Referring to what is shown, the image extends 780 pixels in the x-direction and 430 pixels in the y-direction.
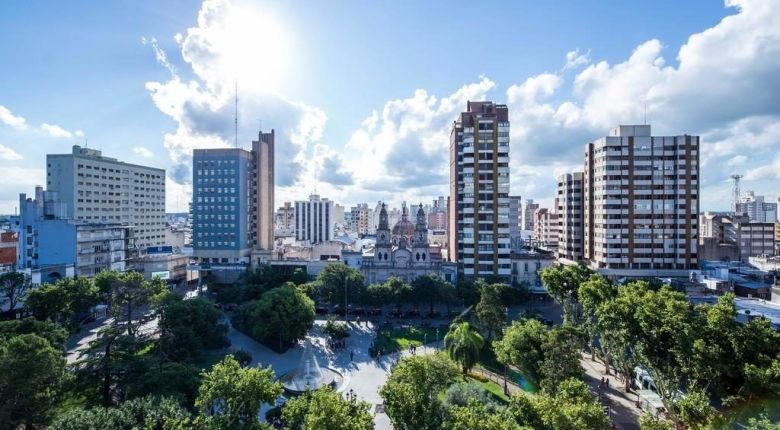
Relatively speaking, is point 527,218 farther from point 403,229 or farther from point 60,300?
point 60,300

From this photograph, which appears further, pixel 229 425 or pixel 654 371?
pixel 654 371

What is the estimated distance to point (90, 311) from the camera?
55.1m

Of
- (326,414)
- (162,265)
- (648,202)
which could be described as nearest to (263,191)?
(162,265)

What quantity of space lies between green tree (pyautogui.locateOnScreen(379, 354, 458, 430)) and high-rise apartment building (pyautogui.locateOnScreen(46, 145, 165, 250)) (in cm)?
6849

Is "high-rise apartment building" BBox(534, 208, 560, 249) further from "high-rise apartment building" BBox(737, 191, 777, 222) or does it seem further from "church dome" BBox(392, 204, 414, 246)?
"high-rise apartment building" BBox(737, 191, 777, 222)

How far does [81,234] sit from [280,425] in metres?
51.4

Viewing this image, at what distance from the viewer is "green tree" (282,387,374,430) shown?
18.2m

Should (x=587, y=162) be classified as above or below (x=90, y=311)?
above

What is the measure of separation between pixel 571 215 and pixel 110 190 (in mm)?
98680

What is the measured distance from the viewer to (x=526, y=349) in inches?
1224

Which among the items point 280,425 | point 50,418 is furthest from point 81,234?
point 280,425

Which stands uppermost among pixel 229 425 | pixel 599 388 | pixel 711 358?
pixel 711 358

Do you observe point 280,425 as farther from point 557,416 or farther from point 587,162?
point 587,162

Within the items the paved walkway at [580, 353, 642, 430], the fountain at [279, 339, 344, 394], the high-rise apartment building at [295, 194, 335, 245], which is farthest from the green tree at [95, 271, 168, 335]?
the high-rise apartment building at [295, 194, 335, 245]
